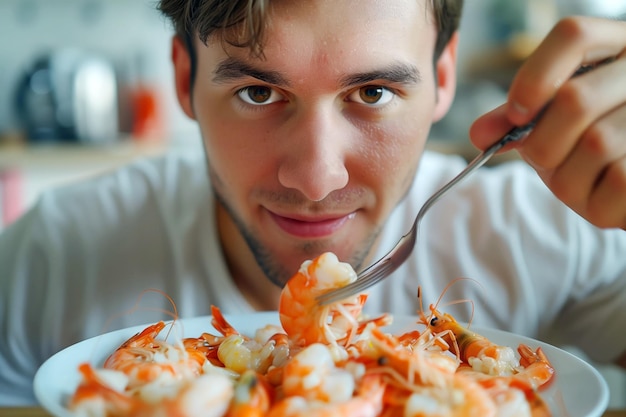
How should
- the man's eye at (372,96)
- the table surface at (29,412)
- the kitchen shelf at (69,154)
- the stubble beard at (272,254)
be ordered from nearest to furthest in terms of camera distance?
the table surface at (29,412) → the man's eye at (372,96) → the stubble beard at (272,254) → the kitchen shelf at (69,154)

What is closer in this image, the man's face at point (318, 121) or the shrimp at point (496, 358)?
the shrimp at point (496, 358)

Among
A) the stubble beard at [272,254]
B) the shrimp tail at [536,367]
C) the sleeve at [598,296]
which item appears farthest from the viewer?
the sleeve at [598,296]

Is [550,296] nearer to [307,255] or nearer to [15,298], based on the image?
[307,255]

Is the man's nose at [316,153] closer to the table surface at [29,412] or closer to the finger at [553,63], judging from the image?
the finger at [553,63]

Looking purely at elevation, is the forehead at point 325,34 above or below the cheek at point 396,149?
above

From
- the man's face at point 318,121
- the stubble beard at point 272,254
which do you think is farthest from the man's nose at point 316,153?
the stubble beard at point 272,254

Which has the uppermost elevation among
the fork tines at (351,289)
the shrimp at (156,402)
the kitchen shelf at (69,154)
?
the fork tines at (351,289)

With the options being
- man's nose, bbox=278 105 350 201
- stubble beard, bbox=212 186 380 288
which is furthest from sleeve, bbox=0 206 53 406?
man's nose, bbox=278 105 350 201

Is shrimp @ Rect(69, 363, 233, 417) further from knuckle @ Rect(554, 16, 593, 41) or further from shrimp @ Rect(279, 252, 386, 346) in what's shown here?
knuckle @ Rect(554, 16, 593, 41)
